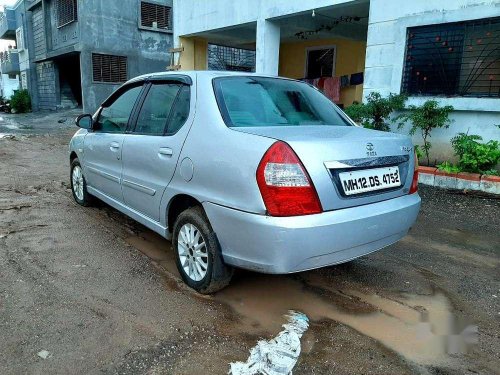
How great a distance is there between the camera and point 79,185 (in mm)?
4930

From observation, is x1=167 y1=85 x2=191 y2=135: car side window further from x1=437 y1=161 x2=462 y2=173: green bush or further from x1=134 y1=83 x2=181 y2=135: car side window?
x1=437 y1=161 x2=462 y2=173: green bush

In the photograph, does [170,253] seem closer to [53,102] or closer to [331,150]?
[331,150]

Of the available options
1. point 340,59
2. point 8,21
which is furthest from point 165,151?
point 8,21

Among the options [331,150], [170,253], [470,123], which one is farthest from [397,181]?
[470,123]

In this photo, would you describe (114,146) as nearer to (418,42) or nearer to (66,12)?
(418,42)

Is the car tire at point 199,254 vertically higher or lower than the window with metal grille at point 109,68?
lower

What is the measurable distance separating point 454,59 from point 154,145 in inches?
208

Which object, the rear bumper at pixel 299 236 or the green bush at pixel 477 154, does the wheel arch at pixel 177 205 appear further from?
the green bush at pixel 477 154

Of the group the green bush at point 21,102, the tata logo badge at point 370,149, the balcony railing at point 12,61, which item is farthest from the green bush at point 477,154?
the balcony railing at point 12,61

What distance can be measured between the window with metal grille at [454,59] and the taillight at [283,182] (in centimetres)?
507

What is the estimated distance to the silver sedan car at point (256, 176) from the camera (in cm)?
228

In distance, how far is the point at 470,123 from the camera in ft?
20.0

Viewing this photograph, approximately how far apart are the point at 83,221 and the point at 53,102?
20323 millimetres

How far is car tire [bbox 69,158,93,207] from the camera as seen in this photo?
4801 mm
